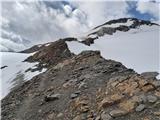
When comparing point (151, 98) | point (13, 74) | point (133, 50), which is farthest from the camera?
point (133, 50)

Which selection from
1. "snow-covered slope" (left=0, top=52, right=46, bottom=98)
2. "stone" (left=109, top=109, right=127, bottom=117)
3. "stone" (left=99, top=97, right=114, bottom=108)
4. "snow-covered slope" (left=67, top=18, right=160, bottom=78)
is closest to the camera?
"stone" (left=109, top=109, right=127, bottom=117)

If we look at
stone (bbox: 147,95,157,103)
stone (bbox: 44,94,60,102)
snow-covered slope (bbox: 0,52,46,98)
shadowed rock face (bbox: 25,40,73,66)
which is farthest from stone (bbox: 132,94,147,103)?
shadowed rock face (bbox: 25,40,73,66)

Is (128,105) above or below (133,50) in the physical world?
above

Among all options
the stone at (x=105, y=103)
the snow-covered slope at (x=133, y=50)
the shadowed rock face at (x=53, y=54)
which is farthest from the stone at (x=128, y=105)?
the snow-covered slope at (x=133, y=50)

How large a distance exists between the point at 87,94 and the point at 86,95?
14cm

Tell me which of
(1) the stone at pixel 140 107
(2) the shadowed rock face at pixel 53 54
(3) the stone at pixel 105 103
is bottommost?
(2) the shadowed rock face at pixel 53 54

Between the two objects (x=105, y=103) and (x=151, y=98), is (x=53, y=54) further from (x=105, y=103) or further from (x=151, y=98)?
(x=151, y=98)

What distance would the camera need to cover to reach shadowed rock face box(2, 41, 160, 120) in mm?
20469

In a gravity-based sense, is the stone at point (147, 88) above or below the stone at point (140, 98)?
above

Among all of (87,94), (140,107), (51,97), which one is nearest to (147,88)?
(140,107)

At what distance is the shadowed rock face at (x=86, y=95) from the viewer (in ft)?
67.2

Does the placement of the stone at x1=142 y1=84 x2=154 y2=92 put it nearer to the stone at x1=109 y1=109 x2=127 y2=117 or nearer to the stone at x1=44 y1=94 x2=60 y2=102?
the stone at x1=109 y1=109 x2=127 y2=117

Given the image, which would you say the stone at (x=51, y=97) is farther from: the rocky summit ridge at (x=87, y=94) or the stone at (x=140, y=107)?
the stone at (x=140, y=107)

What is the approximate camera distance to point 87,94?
78.0ft
